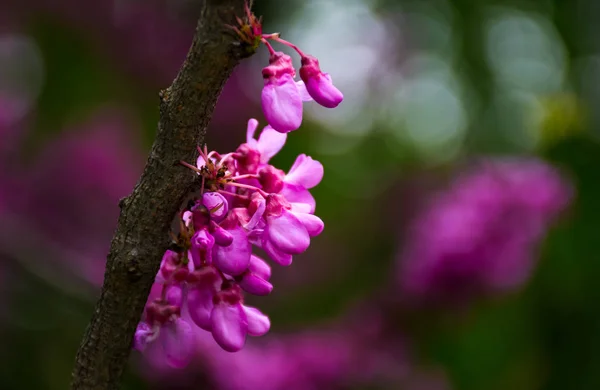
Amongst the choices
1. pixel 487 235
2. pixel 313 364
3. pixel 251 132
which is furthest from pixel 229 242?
pixel 487 235

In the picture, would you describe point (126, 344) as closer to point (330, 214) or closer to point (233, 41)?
point (233, 41)

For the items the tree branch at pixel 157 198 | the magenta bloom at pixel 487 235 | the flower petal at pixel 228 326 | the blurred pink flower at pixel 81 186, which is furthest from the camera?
the blurred pink flower at pixel 81 186

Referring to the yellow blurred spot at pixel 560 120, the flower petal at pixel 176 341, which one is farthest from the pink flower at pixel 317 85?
the yellow blurred spot at pixel 560 120

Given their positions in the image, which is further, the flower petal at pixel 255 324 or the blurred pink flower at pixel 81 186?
the blurred pink flower at pixel 81 186

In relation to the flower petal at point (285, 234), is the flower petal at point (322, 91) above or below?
above

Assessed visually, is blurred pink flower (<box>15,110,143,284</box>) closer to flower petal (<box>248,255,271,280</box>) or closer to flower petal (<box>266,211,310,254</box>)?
flower petal (<box>248,255,271,280</box>)

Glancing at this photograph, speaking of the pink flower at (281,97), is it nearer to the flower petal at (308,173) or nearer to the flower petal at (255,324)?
the flower petal at (308,173)

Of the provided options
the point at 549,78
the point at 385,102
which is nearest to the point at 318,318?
the point at 385,102

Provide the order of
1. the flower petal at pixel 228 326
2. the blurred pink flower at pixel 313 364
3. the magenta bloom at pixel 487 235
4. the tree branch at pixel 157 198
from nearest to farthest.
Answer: the tree branch at pixel 157 198, the flower petal at pixel 228 326, the blurred pink flower at pixel 313 364, the magenta bloom at pixel 487 235
